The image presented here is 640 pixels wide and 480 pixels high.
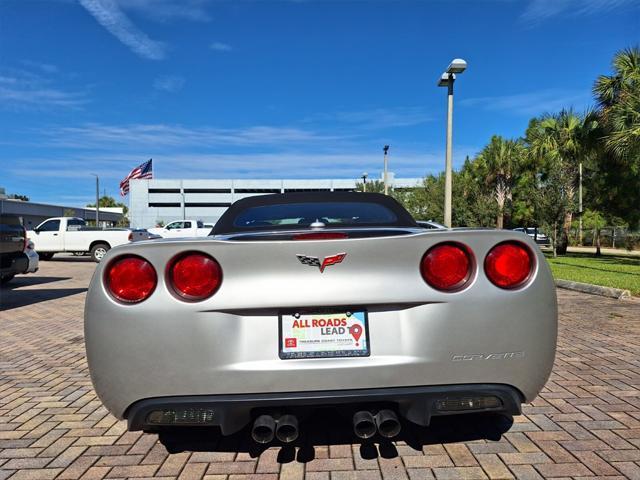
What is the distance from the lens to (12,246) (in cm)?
865

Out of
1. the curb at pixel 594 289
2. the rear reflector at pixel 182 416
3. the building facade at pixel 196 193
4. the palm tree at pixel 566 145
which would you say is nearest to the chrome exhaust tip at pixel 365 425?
the rear reflector at pixel 182 416

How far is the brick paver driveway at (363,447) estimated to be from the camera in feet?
7.48

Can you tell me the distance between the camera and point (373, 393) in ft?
6.50

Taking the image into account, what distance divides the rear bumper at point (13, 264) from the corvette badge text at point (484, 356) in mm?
9170

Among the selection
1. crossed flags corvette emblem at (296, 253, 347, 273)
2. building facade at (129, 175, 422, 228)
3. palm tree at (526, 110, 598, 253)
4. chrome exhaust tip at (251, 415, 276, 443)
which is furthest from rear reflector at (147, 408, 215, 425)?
building facade at (129, 175, 422, 228)

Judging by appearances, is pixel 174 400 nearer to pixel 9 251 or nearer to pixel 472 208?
pixel 9 251

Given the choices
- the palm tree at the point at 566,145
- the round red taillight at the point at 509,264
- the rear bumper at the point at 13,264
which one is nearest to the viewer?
the round red taillight at the point at 509,264

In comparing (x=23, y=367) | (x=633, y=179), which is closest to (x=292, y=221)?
(x=23, y=367)

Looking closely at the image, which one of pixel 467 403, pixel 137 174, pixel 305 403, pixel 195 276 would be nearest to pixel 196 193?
pixel 137 174

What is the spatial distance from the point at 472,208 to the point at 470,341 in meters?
28.5

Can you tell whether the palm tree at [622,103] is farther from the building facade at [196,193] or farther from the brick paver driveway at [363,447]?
the building facade at [196,193]

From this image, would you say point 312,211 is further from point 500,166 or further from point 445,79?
point 500,166

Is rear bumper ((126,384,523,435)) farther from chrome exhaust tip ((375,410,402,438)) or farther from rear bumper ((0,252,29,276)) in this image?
rear bumper ((0,252,29,276))

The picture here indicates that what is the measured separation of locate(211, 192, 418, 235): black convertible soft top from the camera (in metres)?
3.41
